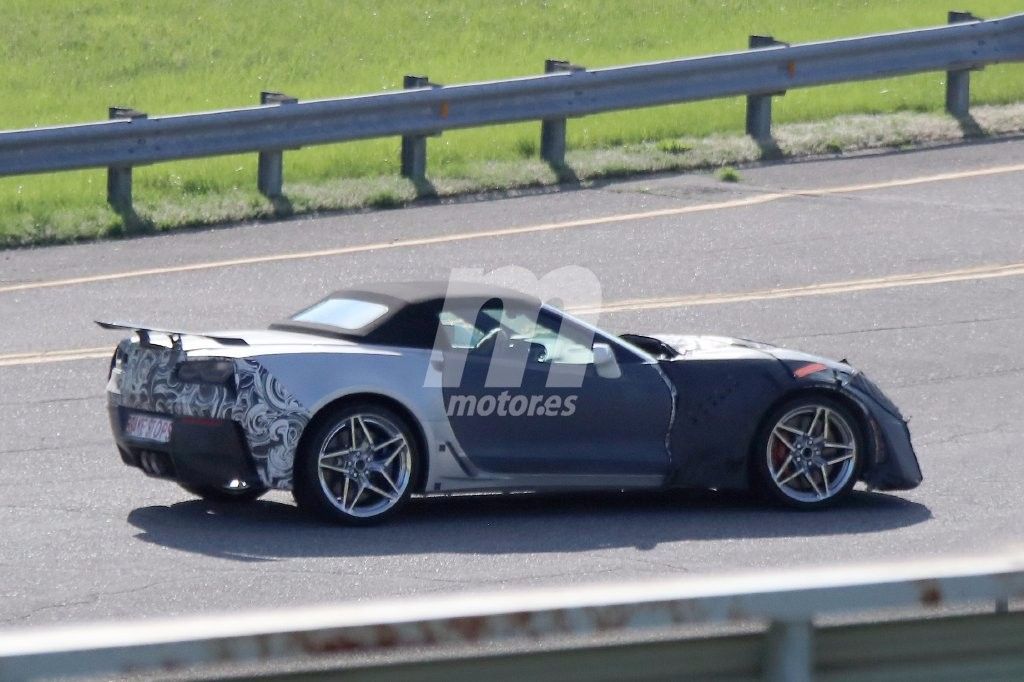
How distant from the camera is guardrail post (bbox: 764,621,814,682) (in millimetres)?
3404

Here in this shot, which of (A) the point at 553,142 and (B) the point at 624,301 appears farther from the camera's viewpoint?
(A) the point at 553,142

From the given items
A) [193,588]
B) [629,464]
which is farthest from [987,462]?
[193,588]

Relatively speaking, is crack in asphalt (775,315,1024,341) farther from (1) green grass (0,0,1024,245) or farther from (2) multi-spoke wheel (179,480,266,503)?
(1) green grass (0,0,1024,245)

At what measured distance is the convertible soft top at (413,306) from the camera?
28.9 feet

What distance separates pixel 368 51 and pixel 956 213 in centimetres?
973

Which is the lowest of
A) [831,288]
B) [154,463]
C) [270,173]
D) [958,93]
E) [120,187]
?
[154,463]

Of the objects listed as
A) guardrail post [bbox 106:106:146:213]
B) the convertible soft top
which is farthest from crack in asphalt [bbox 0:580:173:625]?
guardrail post [bbox 106:106:146:213]

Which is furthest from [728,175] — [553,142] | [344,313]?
[344,313]

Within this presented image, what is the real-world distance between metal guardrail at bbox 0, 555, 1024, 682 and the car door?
535cm

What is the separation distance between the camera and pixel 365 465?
855 centimetres

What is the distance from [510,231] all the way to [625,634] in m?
11.4

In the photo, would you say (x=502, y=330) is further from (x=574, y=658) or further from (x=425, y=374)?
(x=574, y=658)

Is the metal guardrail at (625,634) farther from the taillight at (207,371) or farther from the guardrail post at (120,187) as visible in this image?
the guardrail post at (120,187)

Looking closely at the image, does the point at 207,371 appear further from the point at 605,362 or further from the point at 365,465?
→ the point at 605,362
